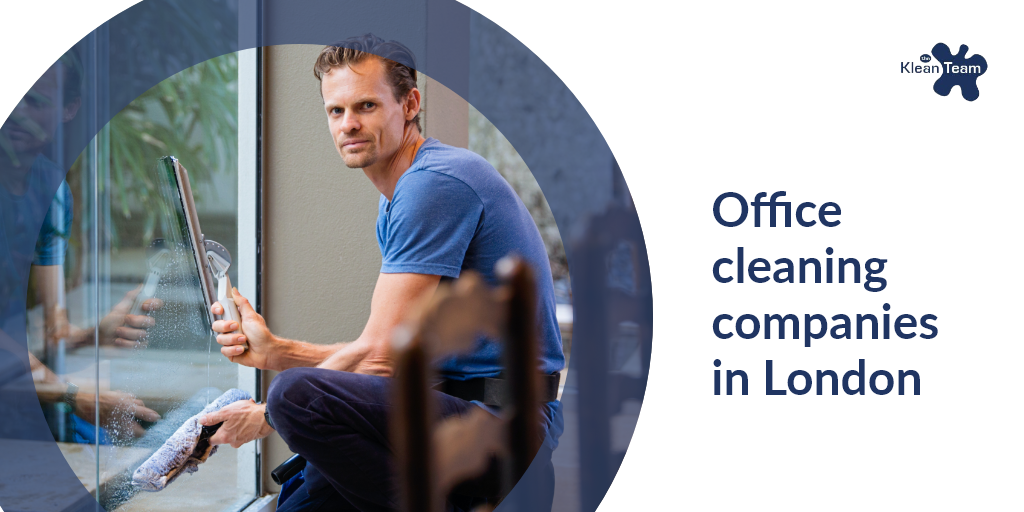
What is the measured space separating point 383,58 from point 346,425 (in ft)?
2.75

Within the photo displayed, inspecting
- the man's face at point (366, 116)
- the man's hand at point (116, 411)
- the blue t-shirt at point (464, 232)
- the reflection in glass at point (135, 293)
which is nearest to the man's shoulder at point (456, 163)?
the blue t-shirt at point (464, 232)

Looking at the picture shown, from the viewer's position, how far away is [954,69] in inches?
73.1

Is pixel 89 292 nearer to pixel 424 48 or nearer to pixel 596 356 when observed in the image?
pixel 424 48

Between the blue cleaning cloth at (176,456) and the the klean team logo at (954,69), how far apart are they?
1728 mm

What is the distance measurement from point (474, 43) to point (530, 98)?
233 millimetres

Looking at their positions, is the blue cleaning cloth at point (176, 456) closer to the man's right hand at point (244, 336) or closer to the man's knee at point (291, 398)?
the man's right hand at point (244, 336)

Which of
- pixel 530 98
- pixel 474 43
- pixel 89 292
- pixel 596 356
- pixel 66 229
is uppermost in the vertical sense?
pixel 474 43

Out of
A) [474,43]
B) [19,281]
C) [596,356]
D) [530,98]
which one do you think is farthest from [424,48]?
[19,281]

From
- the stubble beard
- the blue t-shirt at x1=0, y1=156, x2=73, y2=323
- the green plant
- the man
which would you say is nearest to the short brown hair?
the man

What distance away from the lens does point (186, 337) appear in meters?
2.21

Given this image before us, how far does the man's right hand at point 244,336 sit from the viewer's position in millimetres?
1941

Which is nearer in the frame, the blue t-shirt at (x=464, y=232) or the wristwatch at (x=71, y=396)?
the blue t-shirt at (x=464, y=232)

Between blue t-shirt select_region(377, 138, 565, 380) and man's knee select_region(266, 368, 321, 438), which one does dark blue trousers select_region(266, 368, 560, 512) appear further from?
blue t-shirt select_region(377, 138, 565, 380)

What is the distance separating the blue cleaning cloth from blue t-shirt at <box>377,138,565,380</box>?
63 cm
